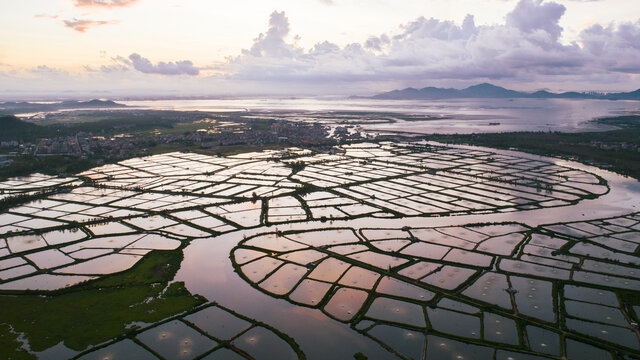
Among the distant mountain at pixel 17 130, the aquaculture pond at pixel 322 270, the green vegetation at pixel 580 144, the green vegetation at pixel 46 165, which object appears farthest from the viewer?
the distant mountain at pixel 17 130

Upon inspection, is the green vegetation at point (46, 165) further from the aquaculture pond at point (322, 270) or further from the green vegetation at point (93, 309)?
the green vegetation at point (93, 309)

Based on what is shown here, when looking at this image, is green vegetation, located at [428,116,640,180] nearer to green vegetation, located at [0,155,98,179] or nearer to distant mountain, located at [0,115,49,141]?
green vegetation, located at [0,155,98,179]

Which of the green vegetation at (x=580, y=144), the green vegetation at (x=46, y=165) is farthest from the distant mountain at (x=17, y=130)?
the green vegetation at (x=580, y=144)

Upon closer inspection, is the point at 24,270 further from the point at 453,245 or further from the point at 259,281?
the point at 453,245

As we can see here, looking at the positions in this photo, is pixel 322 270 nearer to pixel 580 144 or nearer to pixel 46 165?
pixel 46 165

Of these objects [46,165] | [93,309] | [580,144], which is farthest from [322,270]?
[580,144]

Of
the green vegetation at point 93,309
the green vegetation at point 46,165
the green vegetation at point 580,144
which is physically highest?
the green vegetation at point 580,144

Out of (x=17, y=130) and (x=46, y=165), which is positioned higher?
(x=17, y=130)
